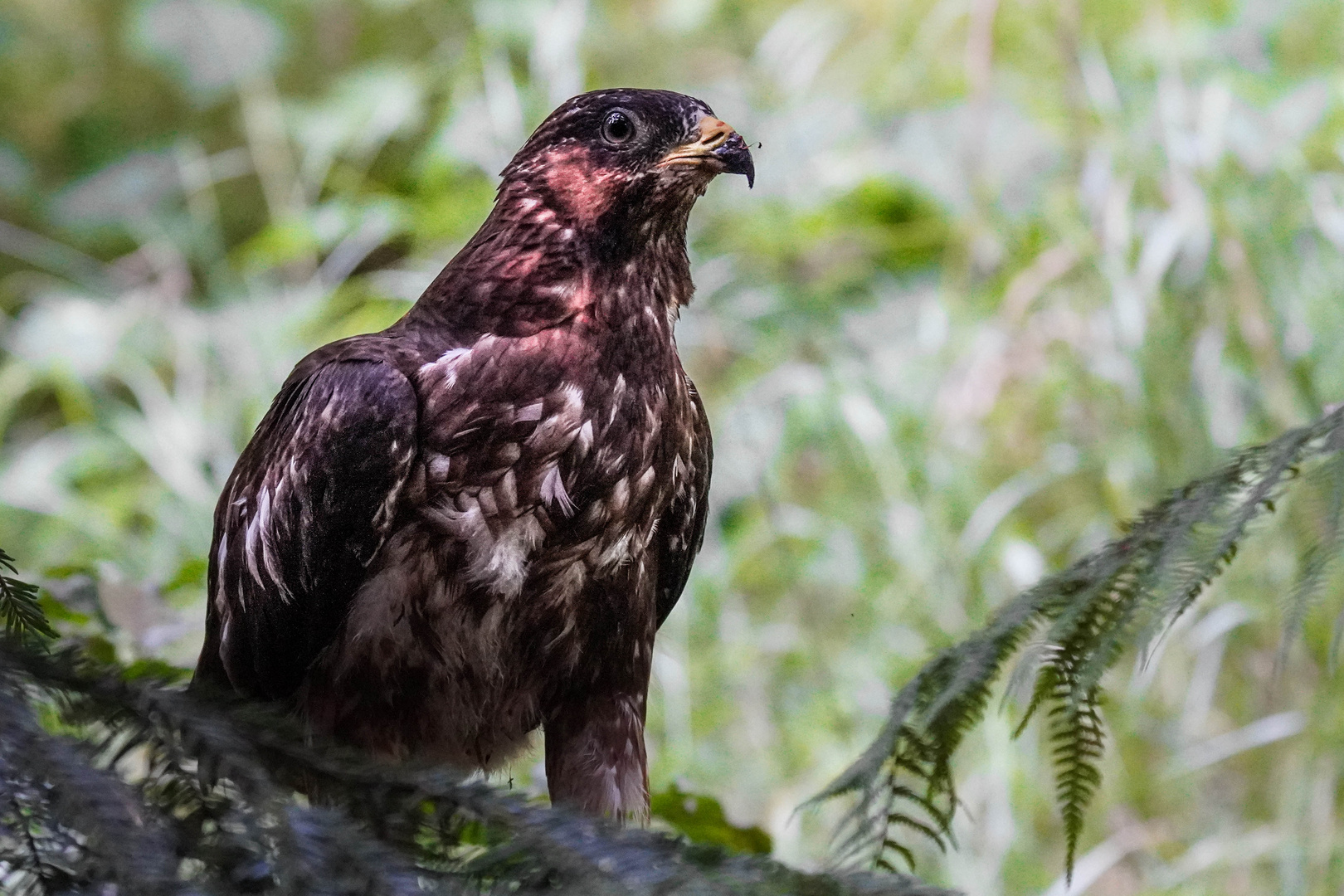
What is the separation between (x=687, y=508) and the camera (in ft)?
6.46

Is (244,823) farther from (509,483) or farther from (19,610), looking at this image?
(509,483)

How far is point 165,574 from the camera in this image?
3570mm

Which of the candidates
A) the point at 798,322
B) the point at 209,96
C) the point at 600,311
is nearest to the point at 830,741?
the point at 798,322

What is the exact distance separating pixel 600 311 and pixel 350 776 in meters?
0.82

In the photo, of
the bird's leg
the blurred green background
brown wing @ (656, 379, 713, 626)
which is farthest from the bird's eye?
the blurred green background

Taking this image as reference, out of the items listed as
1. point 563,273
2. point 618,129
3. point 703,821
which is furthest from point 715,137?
point 703,821

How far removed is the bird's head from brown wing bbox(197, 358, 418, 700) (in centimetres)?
34

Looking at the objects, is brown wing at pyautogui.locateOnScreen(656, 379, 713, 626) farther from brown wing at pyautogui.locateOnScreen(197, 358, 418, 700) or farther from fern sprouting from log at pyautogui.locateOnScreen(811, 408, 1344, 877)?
fern sprouting from log at pyautogui.locateOnScreen(811, 408, 1344, 877)

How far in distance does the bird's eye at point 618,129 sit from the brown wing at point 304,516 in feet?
1.37

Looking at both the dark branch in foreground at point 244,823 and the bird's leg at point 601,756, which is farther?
the bird's leg at point 601,756

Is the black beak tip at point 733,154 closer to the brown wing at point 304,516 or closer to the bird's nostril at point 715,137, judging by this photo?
the bird's nostril at point 715,137

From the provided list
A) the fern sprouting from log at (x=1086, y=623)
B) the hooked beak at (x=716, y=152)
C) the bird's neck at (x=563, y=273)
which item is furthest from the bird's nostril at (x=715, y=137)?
the fern sprouting from log at (x=1086, y=623)

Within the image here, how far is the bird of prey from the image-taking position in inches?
68.4

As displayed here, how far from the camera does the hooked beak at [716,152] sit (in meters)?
1.78
